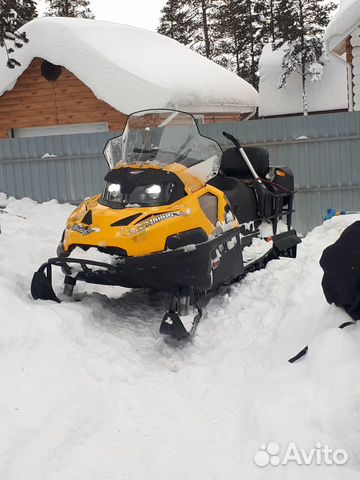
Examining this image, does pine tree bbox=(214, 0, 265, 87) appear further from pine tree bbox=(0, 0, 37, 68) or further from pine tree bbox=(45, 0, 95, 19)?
pine tree bbox=(0, 0, 37, 68)

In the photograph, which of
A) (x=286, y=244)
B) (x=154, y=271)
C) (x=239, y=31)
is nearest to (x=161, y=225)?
(x=154, y=271)

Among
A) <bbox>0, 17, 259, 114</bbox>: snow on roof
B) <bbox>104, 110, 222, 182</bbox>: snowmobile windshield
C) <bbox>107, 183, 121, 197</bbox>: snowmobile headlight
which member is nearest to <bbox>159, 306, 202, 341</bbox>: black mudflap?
<bbox>107, 183, 121, 197</bbox>: snowmobile headlight

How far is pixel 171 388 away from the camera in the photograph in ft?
11.7

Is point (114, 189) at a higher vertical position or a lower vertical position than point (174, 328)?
higher

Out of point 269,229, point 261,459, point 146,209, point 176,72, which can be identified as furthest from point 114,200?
point 176,72

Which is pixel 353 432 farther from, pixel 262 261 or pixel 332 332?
pixel 262 261

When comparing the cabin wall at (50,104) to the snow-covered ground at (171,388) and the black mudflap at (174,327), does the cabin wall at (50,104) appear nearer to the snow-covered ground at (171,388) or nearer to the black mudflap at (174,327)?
→ the snow-covered ground at (171,388)

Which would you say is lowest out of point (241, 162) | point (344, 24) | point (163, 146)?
point (241, 162)

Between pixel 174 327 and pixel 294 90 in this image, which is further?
pixel 294 90

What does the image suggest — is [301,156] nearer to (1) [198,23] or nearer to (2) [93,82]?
(2) [93,82]

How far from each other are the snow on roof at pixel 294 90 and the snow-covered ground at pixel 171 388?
23885 mm

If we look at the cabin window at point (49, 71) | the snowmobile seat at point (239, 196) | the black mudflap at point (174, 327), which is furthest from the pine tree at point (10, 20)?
the cabin window at point (49, 71)

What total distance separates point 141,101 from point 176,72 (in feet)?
6.50

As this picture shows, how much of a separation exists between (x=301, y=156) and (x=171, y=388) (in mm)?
6947
